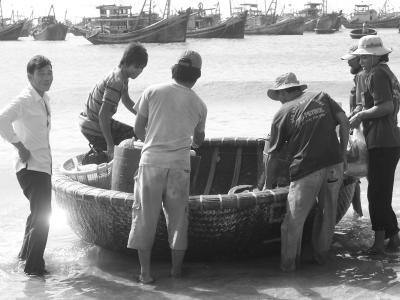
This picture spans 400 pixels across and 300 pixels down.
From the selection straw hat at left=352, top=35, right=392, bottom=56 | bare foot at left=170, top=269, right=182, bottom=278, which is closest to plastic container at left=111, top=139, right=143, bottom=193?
bare foot at left=170, top=269, right=182, bottom=278

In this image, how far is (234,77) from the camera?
2586cm

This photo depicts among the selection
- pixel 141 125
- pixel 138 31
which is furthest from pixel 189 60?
pixel 138 31

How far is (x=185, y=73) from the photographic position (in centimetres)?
466

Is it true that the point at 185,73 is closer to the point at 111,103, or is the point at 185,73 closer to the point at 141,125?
the point at 141,125

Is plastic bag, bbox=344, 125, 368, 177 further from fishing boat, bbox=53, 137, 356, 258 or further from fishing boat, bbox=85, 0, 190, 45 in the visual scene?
fishing boat, bbox=85, 0, 190, 45

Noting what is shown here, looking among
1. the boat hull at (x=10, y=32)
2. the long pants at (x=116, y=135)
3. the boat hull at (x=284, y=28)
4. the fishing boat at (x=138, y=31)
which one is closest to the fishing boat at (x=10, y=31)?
the boat hull at (x=10, y=32)

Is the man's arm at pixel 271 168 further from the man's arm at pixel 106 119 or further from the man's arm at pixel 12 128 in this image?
the man's arm at pixel 12 128

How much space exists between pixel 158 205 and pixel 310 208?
0.99 meters

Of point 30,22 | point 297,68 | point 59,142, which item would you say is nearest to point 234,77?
point 297,68

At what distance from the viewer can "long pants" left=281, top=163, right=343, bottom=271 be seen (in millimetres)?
4812

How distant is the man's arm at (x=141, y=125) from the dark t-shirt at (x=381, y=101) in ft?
5.19

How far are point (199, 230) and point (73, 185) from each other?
104 cm

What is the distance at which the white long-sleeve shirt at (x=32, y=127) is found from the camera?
486 cm

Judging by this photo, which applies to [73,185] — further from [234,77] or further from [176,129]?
[234,77]
